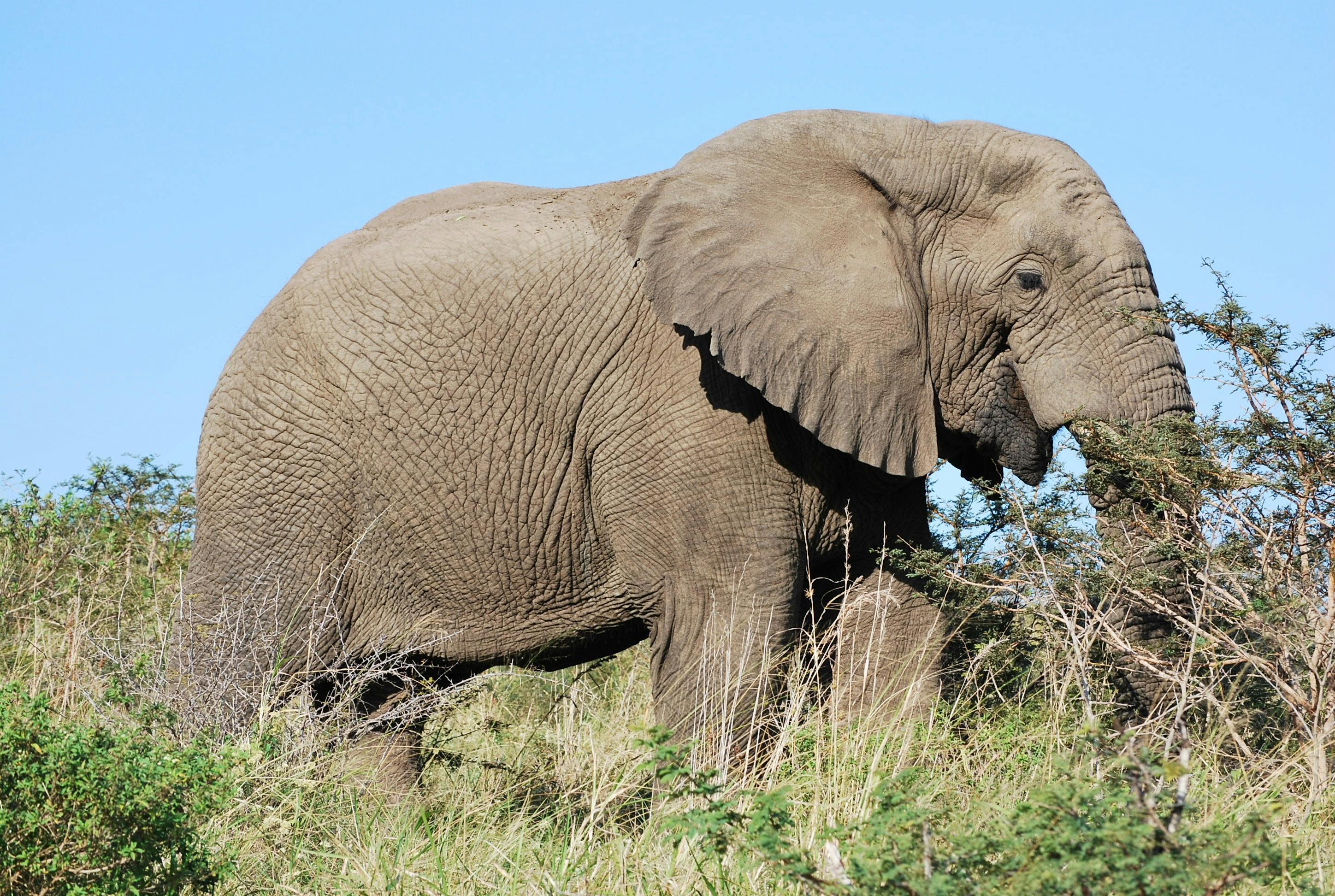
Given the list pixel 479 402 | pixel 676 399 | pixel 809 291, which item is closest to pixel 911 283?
pixel 809 291

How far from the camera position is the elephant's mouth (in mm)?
6008

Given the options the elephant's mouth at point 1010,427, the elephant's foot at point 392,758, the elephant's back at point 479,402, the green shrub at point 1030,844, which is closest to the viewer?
the green shrub at point 1030,844

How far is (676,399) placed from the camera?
236 inches

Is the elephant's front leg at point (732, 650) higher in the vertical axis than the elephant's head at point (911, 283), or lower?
lower

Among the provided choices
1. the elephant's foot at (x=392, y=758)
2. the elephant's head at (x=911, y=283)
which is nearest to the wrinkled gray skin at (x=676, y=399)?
the elephant's head at (x=911, y=283)

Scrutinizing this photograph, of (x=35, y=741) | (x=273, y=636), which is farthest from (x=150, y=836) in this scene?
(x=273, y=636)

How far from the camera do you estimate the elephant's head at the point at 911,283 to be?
575cm

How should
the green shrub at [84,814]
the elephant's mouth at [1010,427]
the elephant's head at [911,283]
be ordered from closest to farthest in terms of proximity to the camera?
the green shrub at [84,814]
the elephant's head at [911,283]
the elephant's mouth at [1010,427]

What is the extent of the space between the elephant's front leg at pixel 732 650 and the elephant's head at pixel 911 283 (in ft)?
2.22

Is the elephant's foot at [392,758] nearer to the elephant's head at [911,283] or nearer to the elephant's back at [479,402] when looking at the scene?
the elephant's back at [479,402]

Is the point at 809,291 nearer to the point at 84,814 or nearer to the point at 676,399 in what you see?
the point at 676,399

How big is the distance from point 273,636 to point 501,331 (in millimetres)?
1705

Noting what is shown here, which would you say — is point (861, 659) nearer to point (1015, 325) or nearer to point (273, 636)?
point (1015, 325)

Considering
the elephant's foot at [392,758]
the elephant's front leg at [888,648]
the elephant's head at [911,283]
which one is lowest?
the elephant's foot at [392,758]
